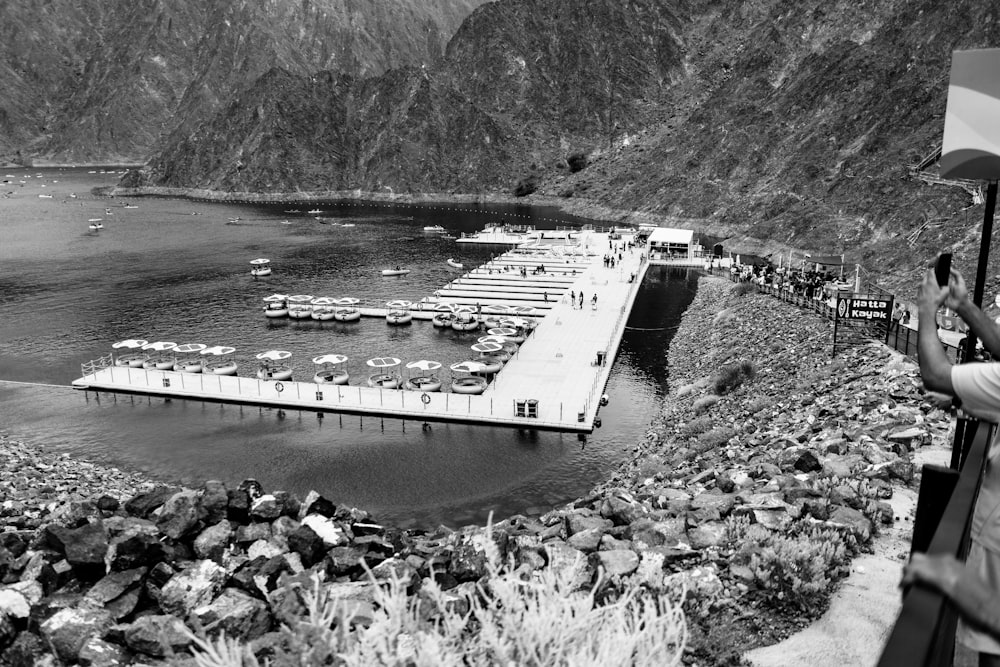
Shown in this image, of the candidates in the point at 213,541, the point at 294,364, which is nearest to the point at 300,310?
the point at 294,364

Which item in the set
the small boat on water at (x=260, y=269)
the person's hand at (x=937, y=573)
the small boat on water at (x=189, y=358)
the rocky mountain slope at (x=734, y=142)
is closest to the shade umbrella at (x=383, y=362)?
the small boat on water at (x=189, y=358)

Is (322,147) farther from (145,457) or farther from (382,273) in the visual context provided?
(145,457)

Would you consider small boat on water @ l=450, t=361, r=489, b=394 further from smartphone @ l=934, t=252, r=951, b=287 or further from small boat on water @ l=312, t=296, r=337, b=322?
smartphone @ l=934, t=252, r=951, b=287

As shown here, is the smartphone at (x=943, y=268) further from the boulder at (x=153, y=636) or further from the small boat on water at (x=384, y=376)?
the small boat on water at (x=384, y=376)

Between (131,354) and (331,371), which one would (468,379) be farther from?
(131,354)

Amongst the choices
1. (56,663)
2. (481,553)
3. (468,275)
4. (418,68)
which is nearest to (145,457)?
(56,663)

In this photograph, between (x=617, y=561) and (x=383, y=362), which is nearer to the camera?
(x=617, y=561)

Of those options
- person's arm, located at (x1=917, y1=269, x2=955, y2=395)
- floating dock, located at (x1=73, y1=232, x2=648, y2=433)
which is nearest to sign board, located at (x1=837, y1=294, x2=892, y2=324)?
floating dock, located at (x1=73, y1=232, x2=648, y2=433)
